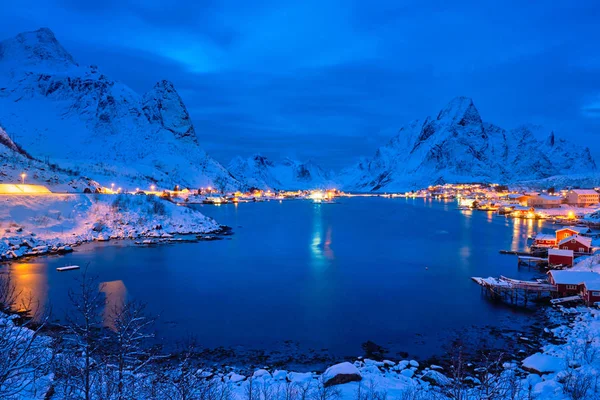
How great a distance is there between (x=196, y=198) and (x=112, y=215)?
6840 cm

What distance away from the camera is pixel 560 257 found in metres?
28.5

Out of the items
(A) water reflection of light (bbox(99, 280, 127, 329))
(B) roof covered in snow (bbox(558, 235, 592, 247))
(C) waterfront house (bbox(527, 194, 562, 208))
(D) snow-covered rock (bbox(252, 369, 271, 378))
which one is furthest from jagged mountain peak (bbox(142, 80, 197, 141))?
(D) snow-covered rock (bbox(252, 369, 271, 378))

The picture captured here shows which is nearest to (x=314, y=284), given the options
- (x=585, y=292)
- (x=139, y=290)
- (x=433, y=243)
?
(x=139, y=290)

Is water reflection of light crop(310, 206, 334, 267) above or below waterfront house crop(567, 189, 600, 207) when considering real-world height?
below

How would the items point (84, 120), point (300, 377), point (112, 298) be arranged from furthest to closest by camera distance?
1. point (84, 120)
2. point (112, 298)
3. point (300, 377)

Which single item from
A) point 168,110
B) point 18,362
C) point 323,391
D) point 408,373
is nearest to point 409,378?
point 408,373

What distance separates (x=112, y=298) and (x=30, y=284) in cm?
553

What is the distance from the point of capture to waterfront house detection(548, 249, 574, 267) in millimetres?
28430

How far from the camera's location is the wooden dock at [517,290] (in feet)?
70.3

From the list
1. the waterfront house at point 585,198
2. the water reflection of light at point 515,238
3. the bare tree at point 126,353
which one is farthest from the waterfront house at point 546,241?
the waterfront house at point 585,198

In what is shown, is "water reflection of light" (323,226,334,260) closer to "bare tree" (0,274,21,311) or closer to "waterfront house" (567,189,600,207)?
"bare tree" (0,274,21,311)

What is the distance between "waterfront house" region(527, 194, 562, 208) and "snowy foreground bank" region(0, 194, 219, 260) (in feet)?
229

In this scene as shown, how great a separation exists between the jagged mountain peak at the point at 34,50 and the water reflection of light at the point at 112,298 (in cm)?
17096

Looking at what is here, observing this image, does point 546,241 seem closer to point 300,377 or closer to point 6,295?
point 300,377
